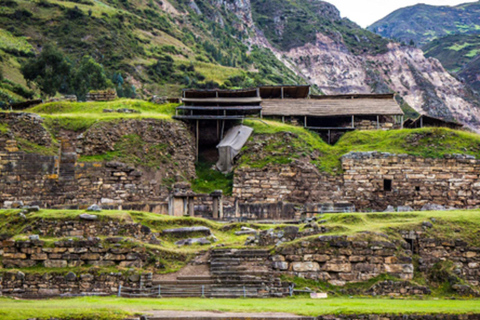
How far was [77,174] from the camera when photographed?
104ft

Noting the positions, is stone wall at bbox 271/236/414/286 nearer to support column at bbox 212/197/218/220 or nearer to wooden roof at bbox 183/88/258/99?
support column at bbox 212/197/218/220

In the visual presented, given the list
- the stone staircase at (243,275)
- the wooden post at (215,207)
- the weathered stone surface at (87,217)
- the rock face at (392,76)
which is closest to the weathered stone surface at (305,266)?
the stone staircase at (243,275)

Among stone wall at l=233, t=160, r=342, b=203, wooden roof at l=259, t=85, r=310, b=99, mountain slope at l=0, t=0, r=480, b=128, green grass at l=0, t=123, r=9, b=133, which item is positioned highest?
mountain slope at l=0, t=0, r=480, b=128

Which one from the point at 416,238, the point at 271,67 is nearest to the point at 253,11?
the point at 271,67

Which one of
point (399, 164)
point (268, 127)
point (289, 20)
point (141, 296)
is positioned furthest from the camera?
point (289, 20)

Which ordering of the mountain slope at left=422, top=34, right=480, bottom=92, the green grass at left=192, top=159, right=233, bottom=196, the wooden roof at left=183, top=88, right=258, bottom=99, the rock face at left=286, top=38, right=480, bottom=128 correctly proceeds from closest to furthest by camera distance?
the green grass at left=192, top=159, right=233, bottom=196, the wooden roof at left=183, top=88, right=258, bottom=99, the rock face at left=286, top=38, right=480, bottom=128, the mountain slope at left=422, top=34, right=480, bottom=92

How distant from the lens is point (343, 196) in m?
33.4

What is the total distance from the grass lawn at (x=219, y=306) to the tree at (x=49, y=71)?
128 ft

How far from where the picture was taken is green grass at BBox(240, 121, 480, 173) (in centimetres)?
3412

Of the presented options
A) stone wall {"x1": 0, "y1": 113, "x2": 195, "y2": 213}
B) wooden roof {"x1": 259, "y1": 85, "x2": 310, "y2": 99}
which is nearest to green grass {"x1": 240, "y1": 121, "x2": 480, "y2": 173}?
stone wall {"x1": 0, "y1": 113, "x2": 195, "y2": 213}

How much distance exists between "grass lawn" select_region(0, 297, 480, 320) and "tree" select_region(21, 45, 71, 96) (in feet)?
128

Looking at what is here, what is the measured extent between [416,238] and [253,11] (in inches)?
5883

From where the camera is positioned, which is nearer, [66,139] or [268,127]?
[66,139]

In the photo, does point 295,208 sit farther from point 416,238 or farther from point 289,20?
point 289,20
